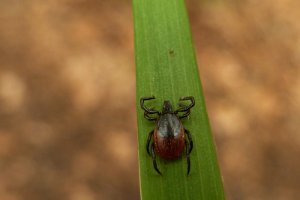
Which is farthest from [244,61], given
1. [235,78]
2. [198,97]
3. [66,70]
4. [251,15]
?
[198,97]

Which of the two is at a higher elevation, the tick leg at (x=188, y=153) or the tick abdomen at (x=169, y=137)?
→ the tick abdomen at (x=169, y=137)

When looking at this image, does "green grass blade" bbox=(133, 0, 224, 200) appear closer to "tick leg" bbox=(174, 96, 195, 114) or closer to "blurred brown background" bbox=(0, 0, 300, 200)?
"tick leg" bbox=(174, 96, 195, 114)

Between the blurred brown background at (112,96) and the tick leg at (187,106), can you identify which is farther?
the blurred brown background at (112,96)

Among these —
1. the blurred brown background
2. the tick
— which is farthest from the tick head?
the blurred brown background

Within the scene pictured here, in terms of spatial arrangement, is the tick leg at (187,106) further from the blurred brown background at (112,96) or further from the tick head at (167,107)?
the blurred brown background at (112,96)

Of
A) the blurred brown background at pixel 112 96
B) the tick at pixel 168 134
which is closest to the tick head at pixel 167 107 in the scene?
the tick at pixel 168 134

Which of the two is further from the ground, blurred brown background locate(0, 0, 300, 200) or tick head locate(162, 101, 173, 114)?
blurred brown background locate(0, 0, 300, 200)

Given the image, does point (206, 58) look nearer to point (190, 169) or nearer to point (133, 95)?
point (133, 95)

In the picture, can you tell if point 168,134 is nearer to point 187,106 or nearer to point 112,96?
point 187,106
